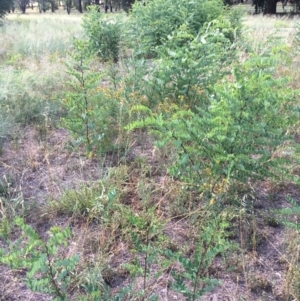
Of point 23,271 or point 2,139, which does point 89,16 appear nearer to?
point 2,139

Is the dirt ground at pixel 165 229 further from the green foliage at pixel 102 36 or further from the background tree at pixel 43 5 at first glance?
the background tree at pixel 43 5

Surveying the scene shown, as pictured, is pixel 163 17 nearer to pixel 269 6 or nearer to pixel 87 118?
pixel 87 118

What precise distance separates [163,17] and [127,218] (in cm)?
647

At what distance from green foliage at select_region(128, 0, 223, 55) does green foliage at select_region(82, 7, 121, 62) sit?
328 millimetres

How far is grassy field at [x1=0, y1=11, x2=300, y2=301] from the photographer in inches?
90.0

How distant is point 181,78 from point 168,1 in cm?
443

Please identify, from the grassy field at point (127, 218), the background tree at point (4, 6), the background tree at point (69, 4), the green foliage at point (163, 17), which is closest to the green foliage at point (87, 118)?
the grassy field at point (127, 218)

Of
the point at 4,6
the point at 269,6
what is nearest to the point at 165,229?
the point at 4,6

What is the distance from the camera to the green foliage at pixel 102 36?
7.66 meters

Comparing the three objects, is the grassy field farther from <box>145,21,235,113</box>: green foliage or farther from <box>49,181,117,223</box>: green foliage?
<box>145,21,235,113</box>: green foliage

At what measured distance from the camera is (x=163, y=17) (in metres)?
7.66

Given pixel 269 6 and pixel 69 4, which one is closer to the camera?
pixel 269 6

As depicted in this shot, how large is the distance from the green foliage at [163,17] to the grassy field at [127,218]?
343 centimetres

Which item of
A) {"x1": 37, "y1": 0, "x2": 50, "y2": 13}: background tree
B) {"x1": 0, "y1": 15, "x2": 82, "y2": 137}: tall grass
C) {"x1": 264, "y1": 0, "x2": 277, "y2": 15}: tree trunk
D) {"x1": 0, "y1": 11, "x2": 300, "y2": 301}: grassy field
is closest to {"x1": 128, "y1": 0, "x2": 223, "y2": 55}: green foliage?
{"x1": 0, "y1": 15, "x2": 82, "y2": 137}: tall grass
